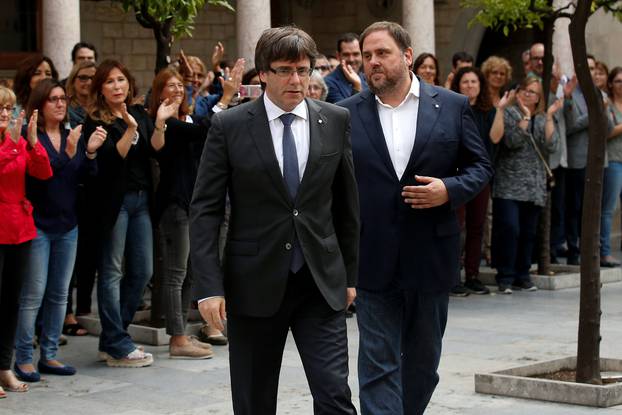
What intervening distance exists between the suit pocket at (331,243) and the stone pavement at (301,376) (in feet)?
7.26

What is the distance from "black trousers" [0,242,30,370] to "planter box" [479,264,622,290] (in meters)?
6.28

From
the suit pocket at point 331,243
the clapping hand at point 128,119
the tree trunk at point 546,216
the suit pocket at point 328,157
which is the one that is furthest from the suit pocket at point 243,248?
the tree trunk at point 546,216

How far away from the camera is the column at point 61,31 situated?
13906 mm

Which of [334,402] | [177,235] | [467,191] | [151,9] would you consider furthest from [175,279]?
[334,402]

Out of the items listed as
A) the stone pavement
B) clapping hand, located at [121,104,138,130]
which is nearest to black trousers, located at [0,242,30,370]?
the stone pavement

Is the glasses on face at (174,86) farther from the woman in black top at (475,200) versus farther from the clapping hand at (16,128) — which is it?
the woman in black top at (475,200)

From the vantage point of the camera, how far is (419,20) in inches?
733

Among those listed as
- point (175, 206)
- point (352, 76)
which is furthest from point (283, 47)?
point (352, 76)

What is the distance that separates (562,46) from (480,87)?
22.9 ft

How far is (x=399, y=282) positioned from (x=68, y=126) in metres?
3.65

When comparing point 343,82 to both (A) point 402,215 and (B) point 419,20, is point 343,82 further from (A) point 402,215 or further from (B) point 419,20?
(B) point 419,20

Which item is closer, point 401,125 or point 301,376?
point 401,125

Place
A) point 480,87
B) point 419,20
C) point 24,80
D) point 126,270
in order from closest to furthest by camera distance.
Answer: point 126,270 → point 24,80 → point 480,87 → point 419,20

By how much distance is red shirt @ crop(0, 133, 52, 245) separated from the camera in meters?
8.73
